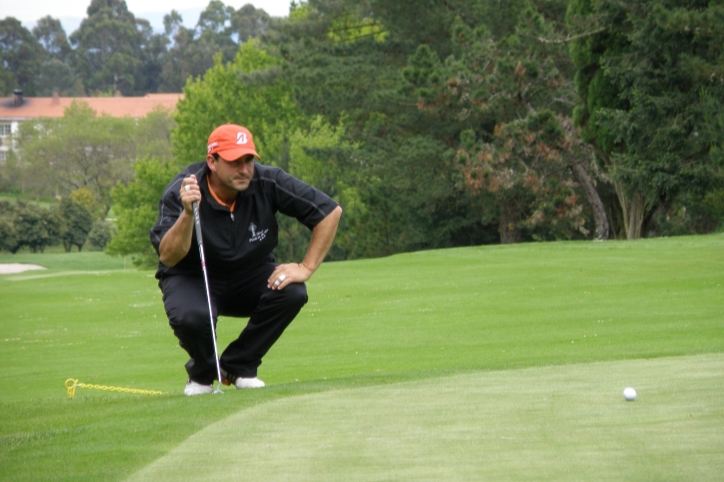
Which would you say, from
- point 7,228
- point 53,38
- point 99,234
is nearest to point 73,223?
point 99,234

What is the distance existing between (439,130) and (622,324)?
92.6 ft

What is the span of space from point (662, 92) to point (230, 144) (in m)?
23.0

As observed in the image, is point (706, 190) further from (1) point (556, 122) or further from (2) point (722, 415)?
(2) point (722, 415)

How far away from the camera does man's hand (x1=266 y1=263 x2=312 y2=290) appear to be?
684cm

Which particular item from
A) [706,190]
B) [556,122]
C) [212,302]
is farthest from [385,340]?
[556,122]

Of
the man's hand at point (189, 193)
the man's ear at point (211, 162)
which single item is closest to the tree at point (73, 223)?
the man's ear at point (211, 162)

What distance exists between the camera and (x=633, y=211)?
31.6m

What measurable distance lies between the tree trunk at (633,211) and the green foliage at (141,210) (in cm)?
3227

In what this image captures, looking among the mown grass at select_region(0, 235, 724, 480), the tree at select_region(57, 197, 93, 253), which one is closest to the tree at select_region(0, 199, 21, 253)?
the tree at select_region(57, 197, 93, 253)

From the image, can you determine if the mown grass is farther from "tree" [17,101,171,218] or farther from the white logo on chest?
"tree" [17,101,171,218]

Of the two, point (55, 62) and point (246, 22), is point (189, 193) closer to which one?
point (55, 62)

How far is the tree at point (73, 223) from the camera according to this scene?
2685 inches

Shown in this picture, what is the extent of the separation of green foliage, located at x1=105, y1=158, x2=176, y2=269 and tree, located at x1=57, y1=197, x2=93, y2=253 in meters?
7.78

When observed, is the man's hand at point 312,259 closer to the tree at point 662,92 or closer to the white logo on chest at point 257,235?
the white logo on chest at point 257,235
